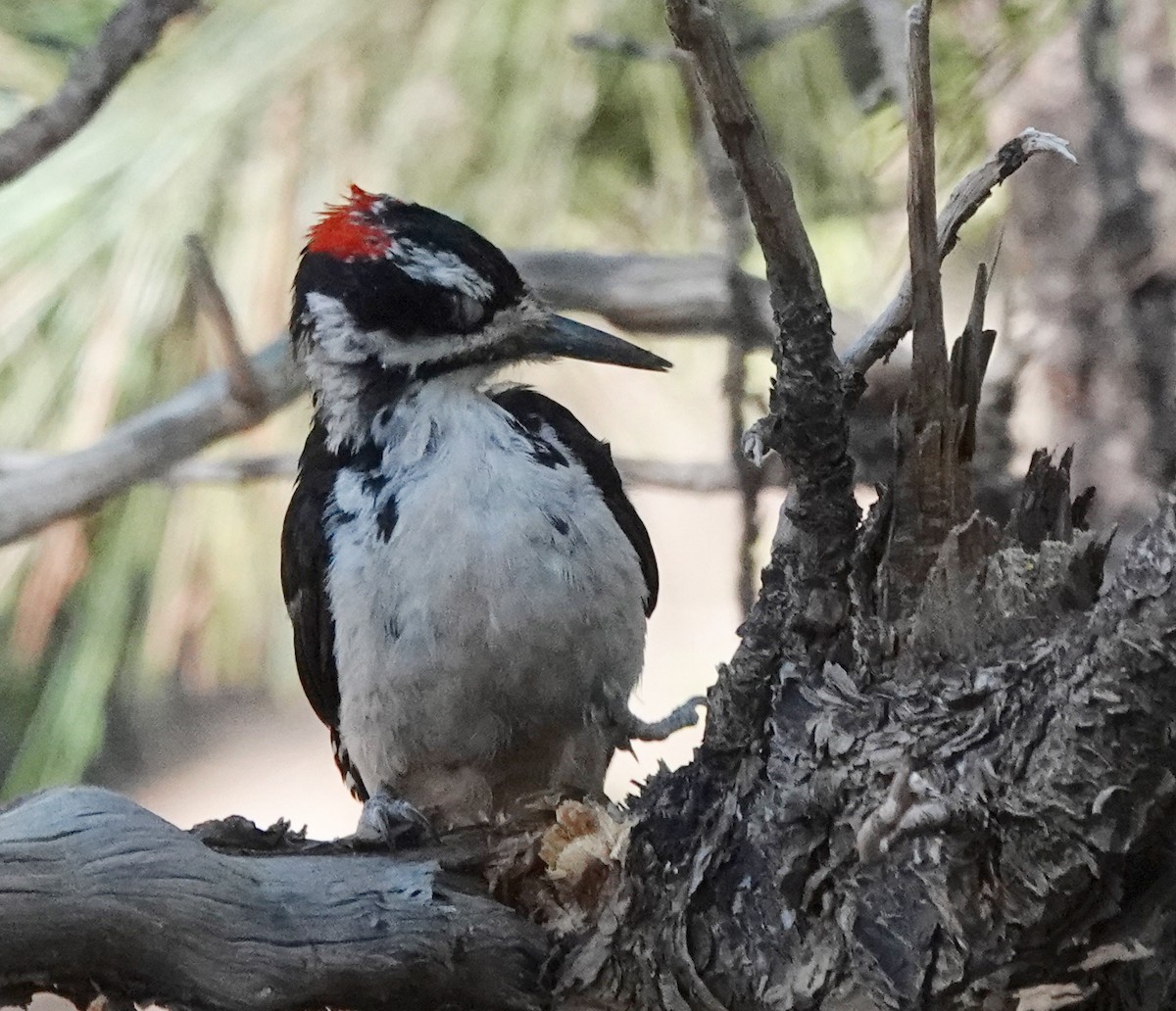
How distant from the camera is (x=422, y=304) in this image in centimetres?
131

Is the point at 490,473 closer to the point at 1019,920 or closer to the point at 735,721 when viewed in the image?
the point at 735,721

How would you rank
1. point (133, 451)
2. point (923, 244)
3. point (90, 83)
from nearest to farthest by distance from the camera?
point (923, 244)
point (90, 83)
point (133, 451)

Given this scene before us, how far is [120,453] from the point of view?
6.49 feet

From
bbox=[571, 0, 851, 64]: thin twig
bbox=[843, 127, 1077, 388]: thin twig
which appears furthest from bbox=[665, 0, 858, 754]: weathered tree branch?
bbox=[571, 0, 851, 64]: thin twig

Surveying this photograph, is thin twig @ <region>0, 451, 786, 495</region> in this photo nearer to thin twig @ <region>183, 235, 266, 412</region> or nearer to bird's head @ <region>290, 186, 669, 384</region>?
thin twig @ <region>183, 235, 266, 412</region>

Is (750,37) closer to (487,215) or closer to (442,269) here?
(487,215)

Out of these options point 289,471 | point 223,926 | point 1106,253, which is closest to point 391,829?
point 223,926

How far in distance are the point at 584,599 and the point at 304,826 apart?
323 millimetres

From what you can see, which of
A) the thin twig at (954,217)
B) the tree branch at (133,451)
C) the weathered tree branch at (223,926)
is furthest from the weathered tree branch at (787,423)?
the tree branch at (133,451)

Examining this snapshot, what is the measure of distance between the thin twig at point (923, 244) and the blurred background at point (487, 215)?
3.18ft

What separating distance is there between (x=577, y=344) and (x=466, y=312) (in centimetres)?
11

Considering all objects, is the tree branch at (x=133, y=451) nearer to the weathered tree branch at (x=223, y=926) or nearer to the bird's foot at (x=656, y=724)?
the bird's foot at (x=656, y=724)

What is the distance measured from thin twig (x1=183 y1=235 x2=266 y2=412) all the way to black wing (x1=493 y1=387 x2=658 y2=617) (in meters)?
0.45

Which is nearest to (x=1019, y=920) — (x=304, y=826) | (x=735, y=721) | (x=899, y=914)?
(x=899, y=914)
